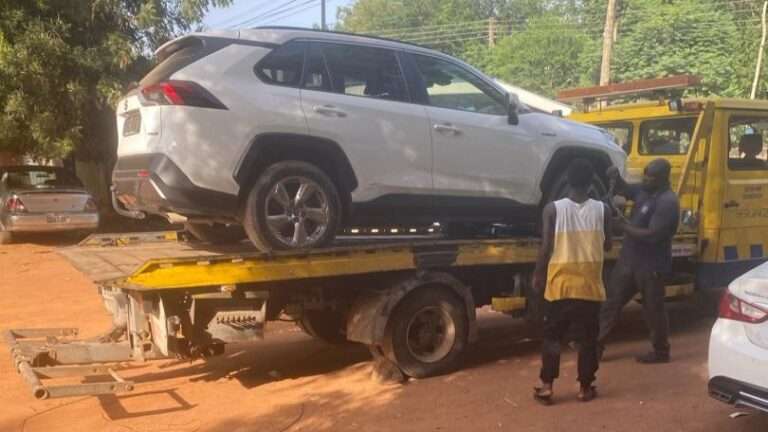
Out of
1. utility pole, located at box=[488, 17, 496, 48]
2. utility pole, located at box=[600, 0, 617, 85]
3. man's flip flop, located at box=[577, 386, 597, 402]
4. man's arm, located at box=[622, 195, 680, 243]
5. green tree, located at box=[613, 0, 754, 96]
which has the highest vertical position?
utility pole, located at box=[488, 17, 496, 48]

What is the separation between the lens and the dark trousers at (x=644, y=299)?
600 cm

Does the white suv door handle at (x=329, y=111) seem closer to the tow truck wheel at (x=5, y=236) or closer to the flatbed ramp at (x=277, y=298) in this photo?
the flatbed ramp at (x=277, y=298)

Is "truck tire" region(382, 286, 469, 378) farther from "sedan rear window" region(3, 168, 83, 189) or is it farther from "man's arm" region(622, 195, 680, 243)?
"sedan rear window" region(3, 168, 83, 189)

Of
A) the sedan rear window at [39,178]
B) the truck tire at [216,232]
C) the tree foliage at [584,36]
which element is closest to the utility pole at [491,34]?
the tree foliage at [584,36]

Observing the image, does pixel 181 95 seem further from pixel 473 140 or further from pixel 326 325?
pixel 326 325

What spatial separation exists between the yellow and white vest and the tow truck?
4.00ft

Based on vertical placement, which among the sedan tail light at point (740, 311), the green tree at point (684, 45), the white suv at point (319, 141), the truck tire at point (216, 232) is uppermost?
the green tree at point (684, 45)

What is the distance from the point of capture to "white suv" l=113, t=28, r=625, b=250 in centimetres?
494

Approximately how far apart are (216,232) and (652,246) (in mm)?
3607

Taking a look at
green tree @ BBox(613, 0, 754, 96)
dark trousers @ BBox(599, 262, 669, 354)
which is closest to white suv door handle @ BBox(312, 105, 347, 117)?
dark trousers @ BBox(599, 262, 669, 354)

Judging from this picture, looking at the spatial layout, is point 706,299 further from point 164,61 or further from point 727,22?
point 727,22

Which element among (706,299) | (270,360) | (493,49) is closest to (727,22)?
(493,49)

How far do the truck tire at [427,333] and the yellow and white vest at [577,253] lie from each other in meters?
1.21

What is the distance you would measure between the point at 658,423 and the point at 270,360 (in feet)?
11.6
